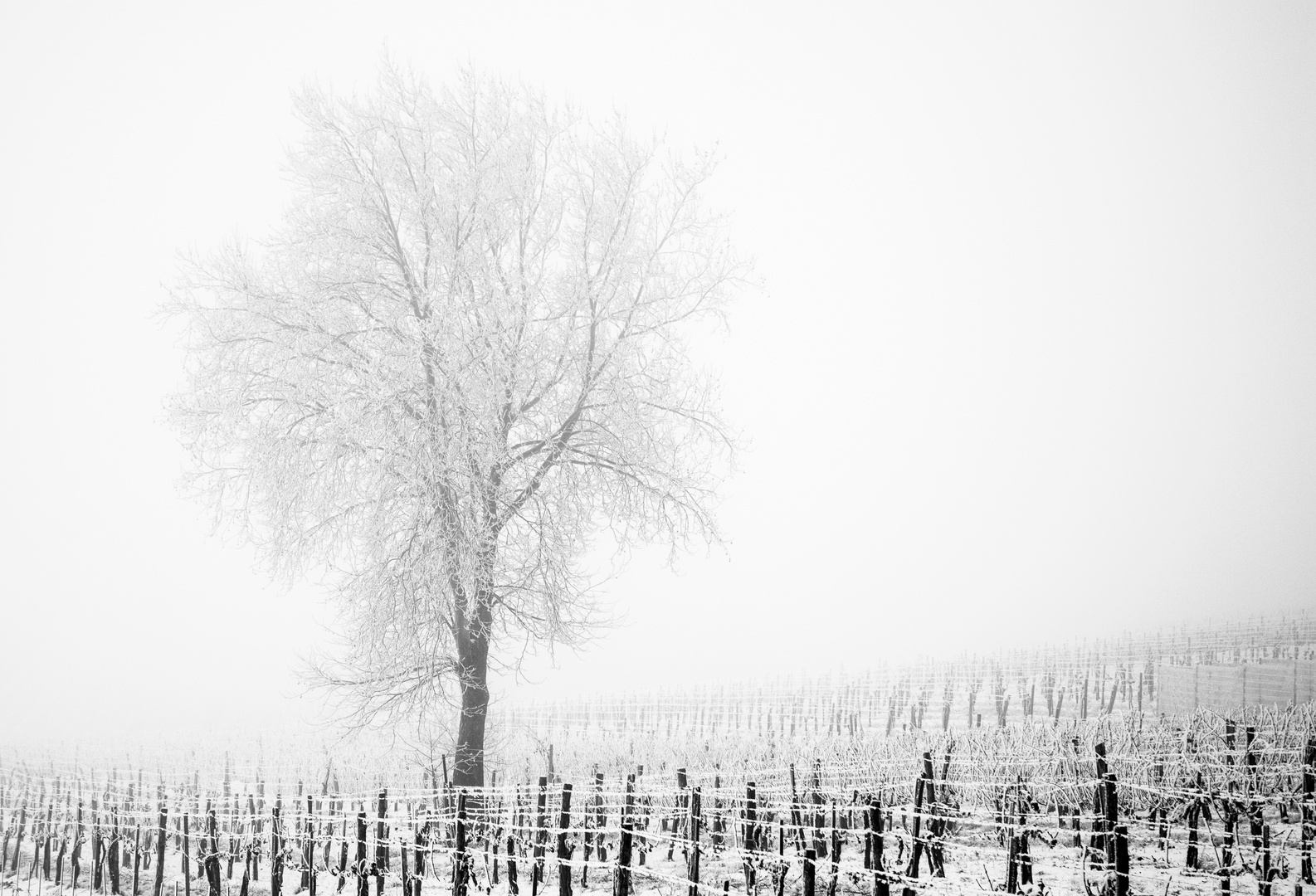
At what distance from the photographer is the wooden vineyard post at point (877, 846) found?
21.5ft

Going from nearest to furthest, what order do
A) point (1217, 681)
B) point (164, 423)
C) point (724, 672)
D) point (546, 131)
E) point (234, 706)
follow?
point (164, 423) → point (546, 131) → point (1217, 681) → point (234, 706) → point (724, 672)

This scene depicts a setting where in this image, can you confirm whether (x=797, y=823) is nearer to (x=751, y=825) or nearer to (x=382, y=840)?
(x=751, y=825)

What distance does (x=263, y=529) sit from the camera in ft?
39.8

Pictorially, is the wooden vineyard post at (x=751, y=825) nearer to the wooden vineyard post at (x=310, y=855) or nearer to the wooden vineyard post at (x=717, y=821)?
the wooden vineyard post at (x=717, y=821)

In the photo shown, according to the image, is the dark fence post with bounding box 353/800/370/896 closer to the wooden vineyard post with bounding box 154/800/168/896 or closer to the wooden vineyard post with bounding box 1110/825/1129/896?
the wooden vineyard post with bounding box 154/800/168/896

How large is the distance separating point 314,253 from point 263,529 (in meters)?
4.28

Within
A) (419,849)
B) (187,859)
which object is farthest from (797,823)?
(187,859)

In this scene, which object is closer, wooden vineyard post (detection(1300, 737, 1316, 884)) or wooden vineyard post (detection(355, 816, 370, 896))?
wooden vineyard post (detection(1300, 737, 1316, 884))

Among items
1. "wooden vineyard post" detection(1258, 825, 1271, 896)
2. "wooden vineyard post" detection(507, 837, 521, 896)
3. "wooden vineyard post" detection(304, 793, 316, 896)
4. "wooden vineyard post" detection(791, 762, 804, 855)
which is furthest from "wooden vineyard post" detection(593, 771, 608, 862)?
"wooden vineyard post" detection(1258, 825, 1271, 896)

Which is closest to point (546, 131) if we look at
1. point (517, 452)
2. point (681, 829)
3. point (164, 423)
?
point (517, 452)

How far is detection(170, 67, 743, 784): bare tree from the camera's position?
11.2 meters

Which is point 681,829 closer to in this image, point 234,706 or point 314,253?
point 314,253

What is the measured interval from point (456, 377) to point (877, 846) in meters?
7.62

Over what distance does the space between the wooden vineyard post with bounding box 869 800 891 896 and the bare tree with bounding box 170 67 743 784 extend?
554 cm
